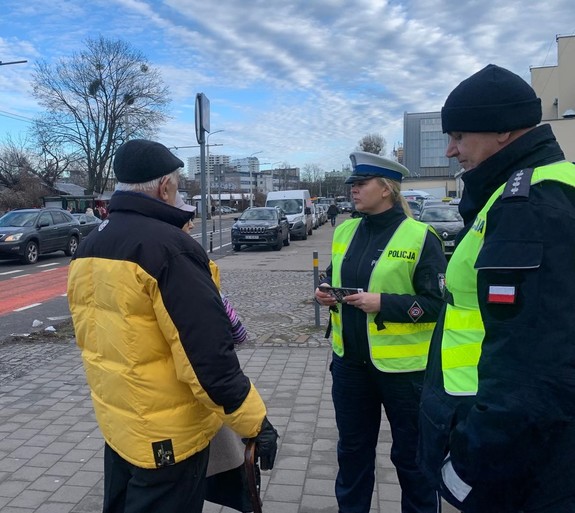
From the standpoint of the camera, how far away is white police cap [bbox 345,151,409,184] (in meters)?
2.92

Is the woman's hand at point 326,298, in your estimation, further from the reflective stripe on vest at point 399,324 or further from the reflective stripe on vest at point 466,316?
the reflective stripe on vest at point 466,316

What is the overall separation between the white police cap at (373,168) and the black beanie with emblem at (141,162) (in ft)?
3.98

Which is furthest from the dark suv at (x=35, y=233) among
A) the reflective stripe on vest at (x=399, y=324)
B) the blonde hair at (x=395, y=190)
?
the reflective stripe on vest at (x=399, y=324)

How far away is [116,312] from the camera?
1.94 metres

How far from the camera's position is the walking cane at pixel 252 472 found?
211cm

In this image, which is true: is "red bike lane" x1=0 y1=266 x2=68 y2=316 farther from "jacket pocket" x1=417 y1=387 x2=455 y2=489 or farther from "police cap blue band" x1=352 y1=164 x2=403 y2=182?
"jacket pocket" x1=417 y1=387 x2=455 y2=489

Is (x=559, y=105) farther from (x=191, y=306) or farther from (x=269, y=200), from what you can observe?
(x=191, y=306)

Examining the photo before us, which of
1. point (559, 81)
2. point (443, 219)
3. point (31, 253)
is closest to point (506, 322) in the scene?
point (443, 219)

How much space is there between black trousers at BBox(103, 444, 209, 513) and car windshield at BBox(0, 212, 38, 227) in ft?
56.8

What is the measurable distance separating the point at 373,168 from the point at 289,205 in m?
24.7

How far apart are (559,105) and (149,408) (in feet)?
155

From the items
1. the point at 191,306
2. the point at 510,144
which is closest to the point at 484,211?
the point at 510,144

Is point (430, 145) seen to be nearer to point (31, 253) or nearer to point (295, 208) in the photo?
point (295, 208)

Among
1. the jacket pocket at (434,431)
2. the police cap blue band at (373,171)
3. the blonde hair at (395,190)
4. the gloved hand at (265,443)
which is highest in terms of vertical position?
the police cap blue band at (373,171)
